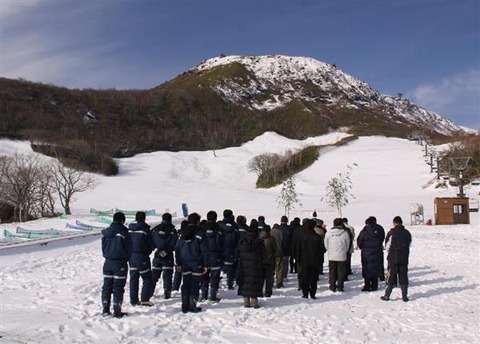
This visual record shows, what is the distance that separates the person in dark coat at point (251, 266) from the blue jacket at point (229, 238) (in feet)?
3.36

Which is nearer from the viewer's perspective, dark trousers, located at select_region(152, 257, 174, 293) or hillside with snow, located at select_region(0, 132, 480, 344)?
hillside with snow, located at select_region(0, 132, 480, 344)

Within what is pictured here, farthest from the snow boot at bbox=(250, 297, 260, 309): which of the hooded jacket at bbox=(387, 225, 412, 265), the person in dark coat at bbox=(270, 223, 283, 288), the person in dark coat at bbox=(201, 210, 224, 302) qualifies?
the hooded jacket at bbox=(387, 225, 412, 265)

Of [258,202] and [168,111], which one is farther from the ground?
[168,111]

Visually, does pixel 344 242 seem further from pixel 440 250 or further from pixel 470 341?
pixel 440 250

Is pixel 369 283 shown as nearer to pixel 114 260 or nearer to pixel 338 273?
pixel 338 273

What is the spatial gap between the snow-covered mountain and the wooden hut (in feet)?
402

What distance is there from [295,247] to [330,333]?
11.2ft

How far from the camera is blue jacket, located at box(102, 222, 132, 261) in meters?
8.70

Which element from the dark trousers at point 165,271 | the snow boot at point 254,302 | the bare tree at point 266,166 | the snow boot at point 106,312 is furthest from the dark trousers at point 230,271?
the bare tree at point 266,166

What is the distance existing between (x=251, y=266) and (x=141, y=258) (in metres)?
2.13

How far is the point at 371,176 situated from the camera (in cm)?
6059

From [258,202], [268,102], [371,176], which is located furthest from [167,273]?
[268,102]

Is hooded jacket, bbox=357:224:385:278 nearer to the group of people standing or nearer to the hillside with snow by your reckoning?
the group of people standing

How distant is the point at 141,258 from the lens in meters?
9.49
